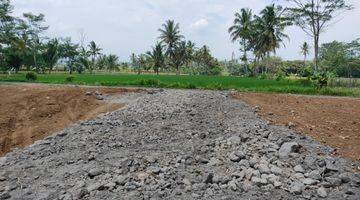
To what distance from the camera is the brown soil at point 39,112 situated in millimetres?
13219

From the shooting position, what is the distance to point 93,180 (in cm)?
759

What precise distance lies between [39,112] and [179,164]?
31.1 feet

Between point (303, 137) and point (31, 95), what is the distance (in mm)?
13349

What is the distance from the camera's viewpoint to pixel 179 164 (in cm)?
796

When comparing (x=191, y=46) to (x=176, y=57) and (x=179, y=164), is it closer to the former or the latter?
(x=176, y=57)

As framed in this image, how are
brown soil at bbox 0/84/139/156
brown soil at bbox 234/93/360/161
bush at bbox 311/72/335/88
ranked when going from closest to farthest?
1. brown soil at bbox 234/93/360/161
2. brown soil at bbox 0/84/139/156
3. bush at bbox 311/72/335/88

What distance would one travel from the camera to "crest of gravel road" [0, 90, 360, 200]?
22.4ft

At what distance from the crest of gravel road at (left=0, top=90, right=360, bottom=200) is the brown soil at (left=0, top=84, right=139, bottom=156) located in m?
2.31

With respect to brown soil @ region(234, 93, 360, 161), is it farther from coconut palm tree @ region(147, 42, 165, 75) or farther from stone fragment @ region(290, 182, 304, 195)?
coconut palm tree @ region(147, 42, 165, 75)

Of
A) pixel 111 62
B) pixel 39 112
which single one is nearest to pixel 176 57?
pixel 111 62

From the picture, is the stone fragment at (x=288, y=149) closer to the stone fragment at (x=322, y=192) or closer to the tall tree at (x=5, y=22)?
the stone fragment at (x=322, y=192)

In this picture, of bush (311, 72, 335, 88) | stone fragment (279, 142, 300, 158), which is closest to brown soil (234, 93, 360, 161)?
stone fragment (279, 142, 300, 158)

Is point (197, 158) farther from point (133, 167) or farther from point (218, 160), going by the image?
point (133, 167)

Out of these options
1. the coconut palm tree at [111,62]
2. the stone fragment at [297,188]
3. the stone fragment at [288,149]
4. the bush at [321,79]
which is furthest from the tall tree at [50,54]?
the stone fragment at [297,188]
